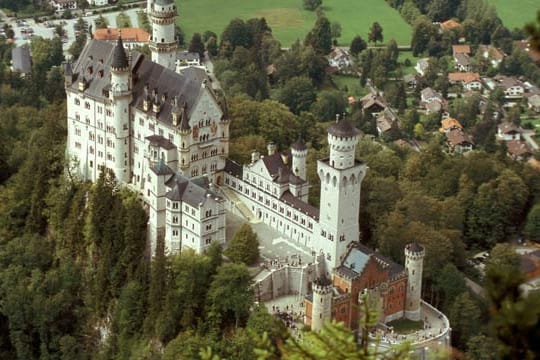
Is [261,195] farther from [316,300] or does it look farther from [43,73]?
[43,73]

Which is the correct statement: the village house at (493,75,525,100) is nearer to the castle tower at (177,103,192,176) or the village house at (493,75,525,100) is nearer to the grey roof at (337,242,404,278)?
the castle tower at (177,103,192,176)

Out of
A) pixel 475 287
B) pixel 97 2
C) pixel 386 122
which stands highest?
pixel 97 2

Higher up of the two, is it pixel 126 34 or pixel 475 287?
pixel 126 34

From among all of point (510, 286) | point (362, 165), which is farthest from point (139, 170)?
point (510, 286)

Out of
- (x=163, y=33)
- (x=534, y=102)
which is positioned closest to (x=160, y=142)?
(x=163, y=33)

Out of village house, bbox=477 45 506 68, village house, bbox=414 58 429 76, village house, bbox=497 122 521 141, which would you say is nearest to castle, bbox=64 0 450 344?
village house, bbox=497 122 521 141

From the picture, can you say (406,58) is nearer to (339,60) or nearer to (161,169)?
(339,60)
